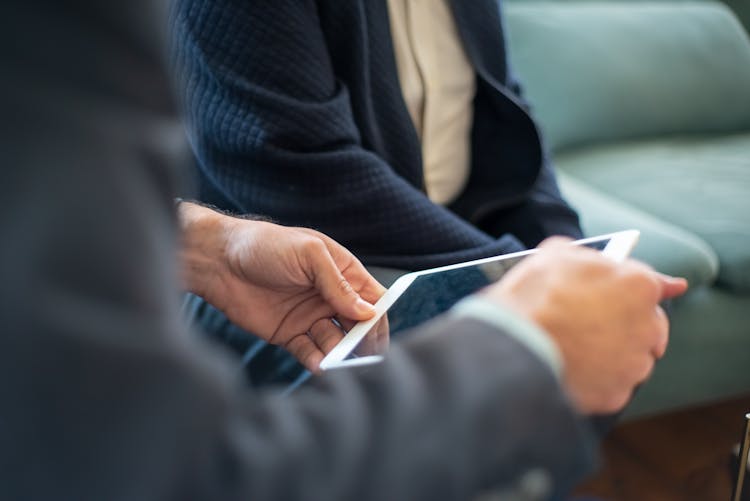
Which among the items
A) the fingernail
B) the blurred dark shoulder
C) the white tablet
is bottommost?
the fingernail

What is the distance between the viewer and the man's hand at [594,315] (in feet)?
1.27

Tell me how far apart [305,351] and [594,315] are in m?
0.36

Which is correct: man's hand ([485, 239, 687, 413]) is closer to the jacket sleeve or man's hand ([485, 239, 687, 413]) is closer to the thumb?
the thumb

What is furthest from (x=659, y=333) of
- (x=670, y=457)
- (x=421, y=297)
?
(x=670, y=457)

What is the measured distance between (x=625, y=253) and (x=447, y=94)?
0.47 m

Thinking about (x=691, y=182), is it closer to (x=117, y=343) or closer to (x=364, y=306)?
(x=364, y=306)

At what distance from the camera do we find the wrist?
732 mm

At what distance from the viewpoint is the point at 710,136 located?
1662 mm

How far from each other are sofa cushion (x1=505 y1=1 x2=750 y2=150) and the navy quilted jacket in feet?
2.31

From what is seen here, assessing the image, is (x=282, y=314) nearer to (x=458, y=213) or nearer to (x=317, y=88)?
(x=317, y=88)

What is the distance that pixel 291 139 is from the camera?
2.58 feet

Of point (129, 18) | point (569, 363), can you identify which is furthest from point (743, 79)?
point (129, 18)

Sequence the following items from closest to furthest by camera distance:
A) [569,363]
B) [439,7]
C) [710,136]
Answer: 1. [569,363]
2. [439,7]
3. [710,136]

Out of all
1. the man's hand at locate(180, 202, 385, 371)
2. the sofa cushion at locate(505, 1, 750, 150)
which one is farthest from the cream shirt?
the sofa cushion at locate(505, 1, 750, 150)
